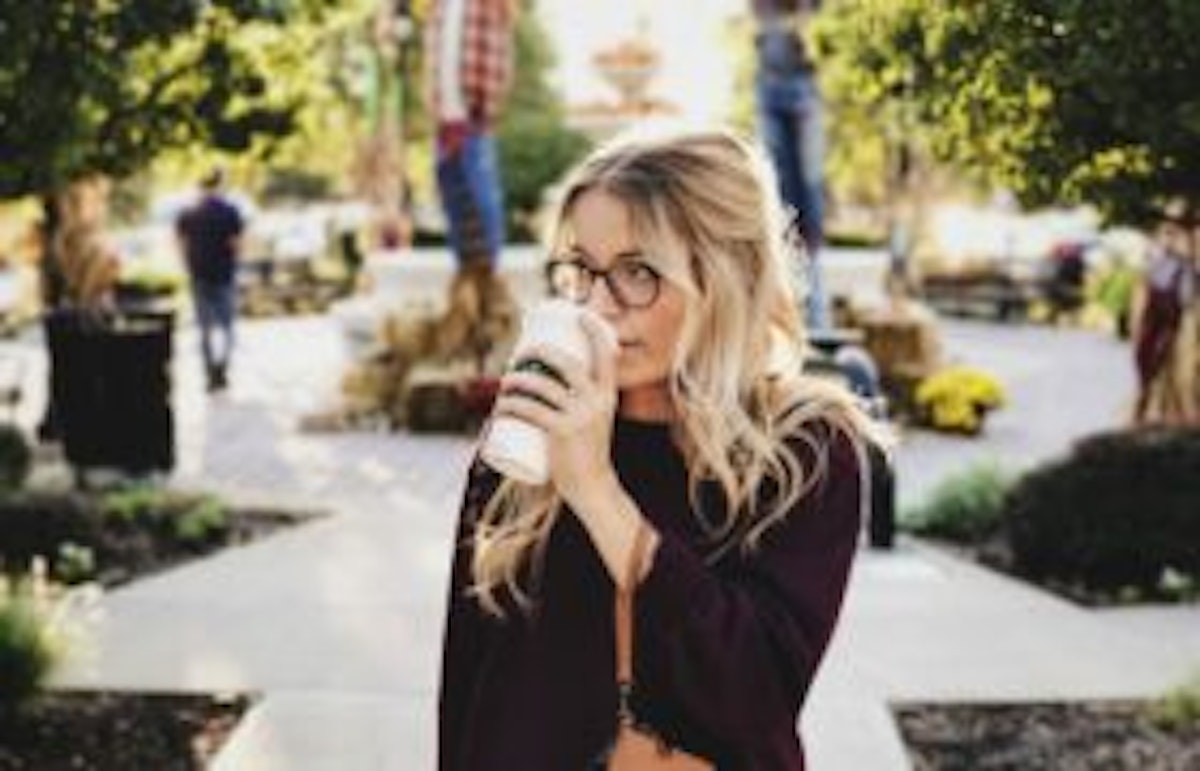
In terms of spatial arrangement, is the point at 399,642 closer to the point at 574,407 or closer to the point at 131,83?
the point at 131,83

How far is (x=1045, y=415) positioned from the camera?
723 inches

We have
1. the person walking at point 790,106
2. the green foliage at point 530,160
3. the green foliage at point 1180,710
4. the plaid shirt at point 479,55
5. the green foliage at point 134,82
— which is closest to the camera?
the green foliage at point 1180,710

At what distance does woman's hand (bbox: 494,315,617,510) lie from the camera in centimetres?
235

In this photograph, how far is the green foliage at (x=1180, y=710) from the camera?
6.55 m

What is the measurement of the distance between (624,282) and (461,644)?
58cm

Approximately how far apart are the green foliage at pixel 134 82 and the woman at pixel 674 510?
18.3ft

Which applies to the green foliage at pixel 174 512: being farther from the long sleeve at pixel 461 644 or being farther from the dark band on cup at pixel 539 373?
the dark band on cup at pixel 539 373

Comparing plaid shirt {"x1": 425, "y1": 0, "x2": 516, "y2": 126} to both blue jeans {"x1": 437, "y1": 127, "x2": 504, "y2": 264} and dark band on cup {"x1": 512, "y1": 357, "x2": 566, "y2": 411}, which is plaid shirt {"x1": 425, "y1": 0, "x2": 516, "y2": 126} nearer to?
blue jeans {"x1": 437, "y1": 127, "x2": 504, "y2": 264}

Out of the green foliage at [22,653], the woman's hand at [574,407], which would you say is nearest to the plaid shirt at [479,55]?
the green foliage at [22,653]

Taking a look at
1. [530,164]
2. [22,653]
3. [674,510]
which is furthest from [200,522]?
[530,164]

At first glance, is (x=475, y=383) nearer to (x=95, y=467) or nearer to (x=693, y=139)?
(x=95, y=467)

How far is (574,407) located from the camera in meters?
2.36

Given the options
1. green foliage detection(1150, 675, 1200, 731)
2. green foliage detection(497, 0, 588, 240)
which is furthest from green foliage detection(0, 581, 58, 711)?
green foliage detection(497, 0, 588, 240)

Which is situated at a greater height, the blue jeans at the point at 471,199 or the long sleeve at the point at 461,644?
the long sleeve at the point at 461,644
